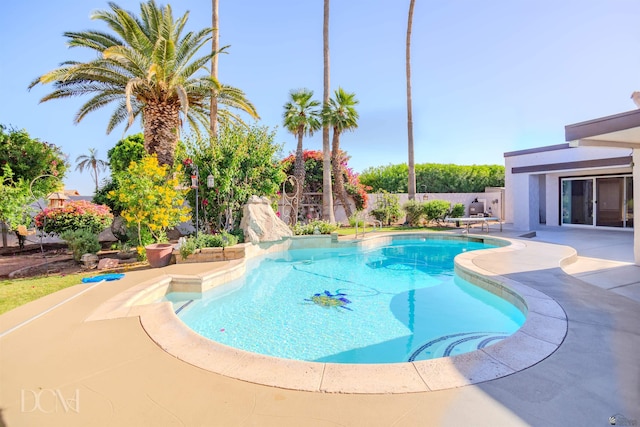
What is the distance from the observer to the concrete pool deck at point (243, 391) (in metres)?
2.48

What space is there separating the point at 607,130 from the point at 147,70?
1294cm

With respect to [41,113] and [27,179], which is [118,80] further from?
[27,179]

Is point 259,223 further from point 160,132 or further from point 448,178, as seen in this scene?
point 448,178

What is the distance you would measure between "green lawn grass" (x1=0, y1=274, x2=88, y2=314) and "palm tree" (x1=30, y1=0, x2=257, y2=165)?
5.95 m

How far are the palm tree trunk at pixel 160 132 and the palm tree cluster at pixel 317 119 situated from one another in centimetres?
721

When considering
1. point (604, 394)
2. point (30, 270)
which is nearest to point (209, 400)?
point (604, 394)

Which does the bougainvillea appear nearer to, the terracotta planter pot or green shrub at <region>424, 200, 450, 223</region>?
green shrub at <region>424, 200, 450, 223</region>

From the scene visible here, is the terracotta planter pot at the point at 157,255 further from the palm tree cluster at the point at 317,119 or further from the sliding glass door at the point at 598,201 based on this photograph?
the sliding glass door at the point at 598,201

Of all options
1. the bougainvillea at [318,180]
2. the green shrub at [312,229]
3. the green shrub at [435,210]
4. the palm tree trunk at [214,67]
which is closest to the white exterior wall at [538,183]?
the green shrub at [435,210]

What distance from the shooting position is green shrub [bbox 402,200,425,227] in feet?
59.8

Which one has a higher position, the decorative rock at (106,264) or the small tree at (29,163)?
the small tree at (29,163)

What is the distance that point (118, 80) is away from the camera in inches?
480

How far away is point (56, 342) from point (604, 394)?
5433 millimetres

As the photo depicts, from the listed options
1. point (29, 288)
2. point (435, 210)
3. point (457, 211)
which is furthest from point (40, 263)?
point (457, 211)
